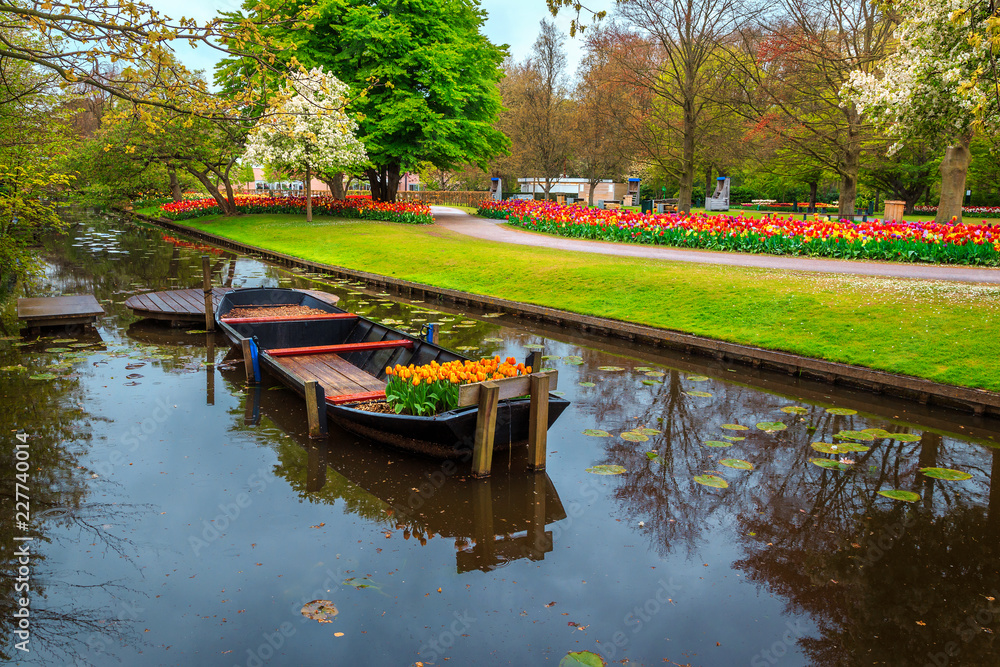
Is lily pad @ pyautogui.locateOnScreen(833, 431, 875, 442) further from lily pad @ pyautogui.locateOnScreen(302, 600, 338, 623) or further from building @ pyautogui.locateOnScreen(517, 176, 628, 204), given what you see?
building @ pyautogui.locateOnScreen(517, 176, 628, 204)

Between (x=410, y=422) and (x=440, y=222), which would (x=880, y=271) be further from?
(x=440, y=222)

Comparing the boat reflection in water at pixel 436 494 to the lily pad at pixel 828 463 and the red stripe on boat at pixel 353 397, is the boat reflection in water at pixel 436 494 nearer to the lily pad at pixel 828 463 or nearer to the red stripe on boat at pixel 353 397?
the red stripe on boat at pixel 353 397

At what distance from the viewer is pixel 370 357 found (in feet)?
30.6

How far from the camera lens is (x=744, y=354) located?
10766 millimetres

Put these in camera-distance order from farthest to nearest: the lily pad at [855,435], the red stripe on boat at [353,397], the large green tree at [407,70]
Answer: the large green tree at [407,70]
the red stripe on boat at [353,397]
the lily pad at [855,435]

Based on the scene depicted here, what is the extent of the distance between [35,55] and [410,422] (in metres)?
4.83

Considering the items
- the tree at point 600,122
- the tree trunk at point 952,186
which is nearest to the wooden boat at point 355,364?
the tree trunk at point 952,186

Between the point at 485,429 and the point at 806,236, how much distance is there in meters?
14.1

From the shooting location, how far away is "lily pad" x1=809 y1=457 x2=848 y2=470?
22.2 ft

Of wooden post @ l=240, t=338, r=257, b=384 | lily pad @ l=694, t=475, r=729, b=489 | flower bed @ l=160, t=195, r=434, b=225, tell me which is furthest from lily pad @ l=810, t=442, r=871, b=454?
flower bed @ l=160, t=195, r=434, b=225

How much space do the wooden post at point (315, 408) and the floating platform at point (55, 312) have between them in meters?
7.37

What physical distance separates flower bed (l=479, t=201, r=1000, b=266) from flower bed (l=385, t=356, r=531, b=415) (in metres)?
13.0

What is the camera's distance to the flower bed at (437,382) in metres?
6.62

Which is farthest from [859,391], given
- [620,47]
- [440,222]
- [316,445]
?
[440,222]
